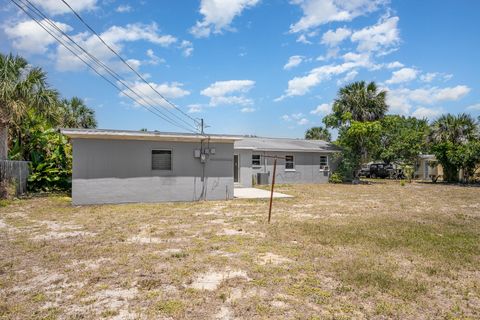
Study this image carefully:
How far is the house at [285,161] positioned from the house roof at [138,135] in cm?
689

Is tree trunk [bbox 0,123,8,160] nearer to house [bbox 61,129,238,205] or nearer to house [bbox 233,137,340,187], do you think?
house [bbox 61,129,238,205]

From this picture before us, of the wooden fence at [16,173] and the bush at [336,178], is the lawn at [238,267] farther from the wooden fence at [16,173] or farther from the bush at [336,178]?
the bush at [336,178]

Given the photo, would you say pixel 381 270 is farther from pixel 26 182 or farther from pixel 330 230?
pixel 26 182

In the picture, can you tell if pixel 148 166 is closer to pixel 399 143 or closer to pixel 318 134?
pixel 399 143

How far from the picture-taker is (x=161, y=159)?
12.8 metres

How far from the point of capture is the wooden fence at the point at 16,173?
12266mm

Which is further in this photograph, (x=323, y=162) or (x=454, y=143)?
(x=454, y=143)

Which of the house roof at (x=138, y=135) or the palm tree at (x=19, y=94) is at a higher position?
the palm tree at (x=19, y=94)

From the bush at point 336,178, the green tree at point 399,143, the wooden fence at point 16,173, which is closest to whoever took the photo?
the wooden fence at point 16,173

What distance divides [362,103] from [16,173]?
2378 centimetres

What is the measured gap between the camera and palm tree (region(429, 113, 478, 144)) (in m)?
24.8

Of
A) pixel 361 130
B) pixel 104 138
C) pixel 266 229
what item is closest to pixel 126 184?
pixel 104 138

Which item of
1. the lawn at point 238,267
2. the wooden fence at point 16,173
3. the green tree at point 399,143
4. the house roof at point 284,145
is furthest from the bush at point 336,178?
the wooden fence at point 16,173

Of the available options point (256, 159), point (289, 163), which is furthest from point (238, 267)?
point (289, 163)
